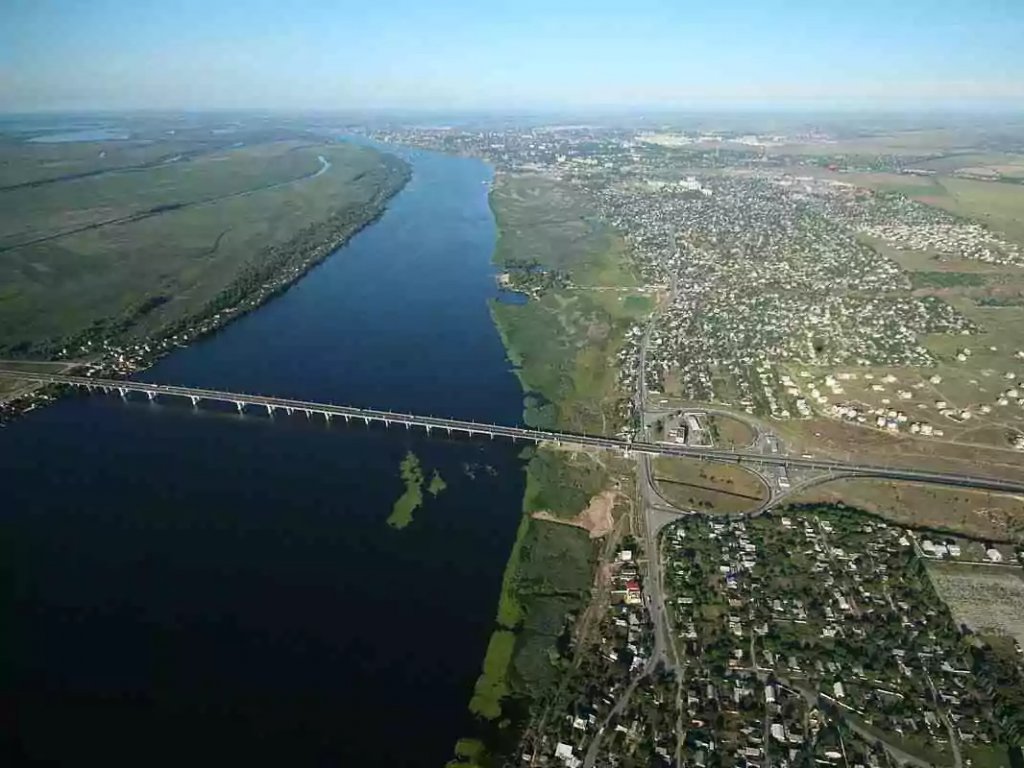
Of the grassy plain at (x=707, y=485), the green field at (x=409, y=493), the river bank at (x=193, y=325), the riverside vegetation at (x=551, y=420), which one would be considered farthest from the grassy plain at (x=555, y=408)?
the river bank at (x=193, y=325)

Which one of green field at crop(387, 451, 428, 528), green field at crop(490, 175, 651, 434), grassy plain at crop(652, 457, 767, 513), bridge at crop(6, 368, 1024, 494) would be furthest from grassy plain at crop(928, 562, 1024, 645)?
green field at crop(387, 451, 428, 528)

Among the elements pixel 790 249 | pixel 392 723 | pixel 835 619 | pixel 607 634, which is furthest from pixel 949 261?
pixel 392 723

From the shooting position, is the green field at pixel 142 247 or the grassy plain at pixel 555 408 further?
the green field at pixel 142 247


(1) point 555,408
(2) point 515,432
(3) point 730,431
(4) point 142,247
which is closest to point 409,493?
(2) point 515,432

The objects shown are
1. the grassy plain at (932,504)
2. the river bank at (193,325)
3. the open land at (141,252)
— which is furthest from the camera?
the open land at (141,252)

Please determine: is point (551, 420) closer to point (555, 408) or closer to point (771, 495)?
point (555, 408)

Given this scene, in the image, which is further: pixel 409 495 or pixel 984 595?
pixel 409 495

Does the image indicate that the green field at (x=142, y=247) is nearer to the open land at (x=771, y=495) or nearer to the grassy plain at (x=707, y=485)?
the open land at (x=771, y=495)

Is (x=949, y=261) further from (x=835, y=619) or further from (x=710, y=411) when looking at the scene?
(x=835, y=619)
